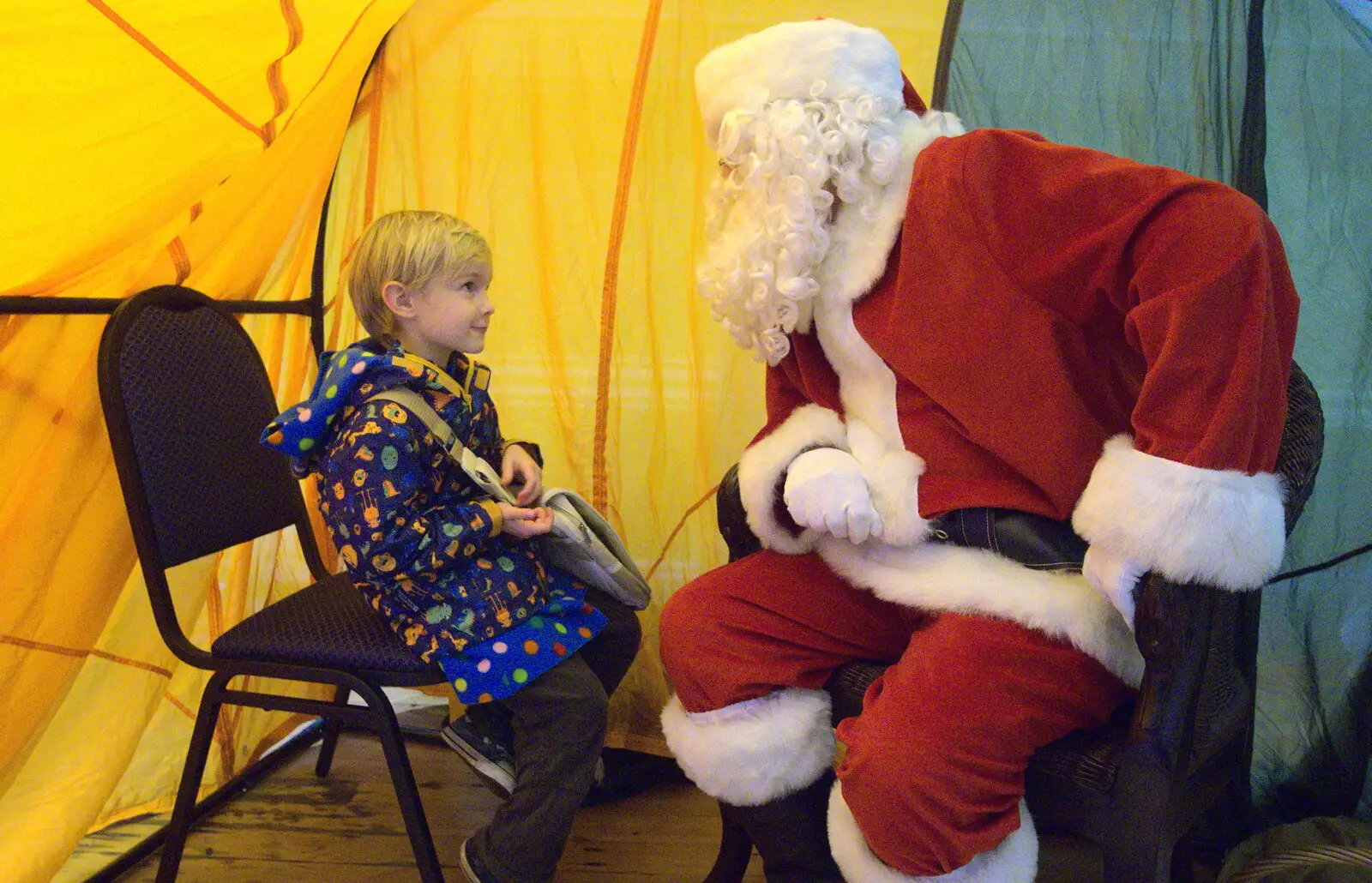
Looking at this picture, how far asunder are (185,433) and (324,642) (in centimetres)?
36

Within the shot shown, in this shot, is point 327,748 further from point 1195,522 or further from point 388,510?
point 1195,522

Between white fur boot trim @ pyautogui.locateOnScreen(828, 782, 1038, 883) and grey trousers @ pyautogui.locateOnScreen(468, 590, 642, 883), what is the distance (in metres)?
0.39

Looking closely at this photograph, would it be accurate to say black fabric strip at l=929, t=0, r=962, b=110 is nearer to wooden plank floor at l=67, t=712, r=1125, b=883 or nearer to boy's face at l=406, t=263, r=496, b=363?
boy's face at l=406, t=263, r=496, b=363

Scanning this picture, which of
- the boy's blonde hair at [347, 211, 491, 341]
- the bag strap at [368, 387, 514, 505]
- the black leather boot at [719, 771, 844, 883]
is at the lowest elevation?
the black leather boot at [719, 771, 844, 883]

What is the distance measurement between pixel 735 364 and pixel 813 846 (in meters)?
0.87

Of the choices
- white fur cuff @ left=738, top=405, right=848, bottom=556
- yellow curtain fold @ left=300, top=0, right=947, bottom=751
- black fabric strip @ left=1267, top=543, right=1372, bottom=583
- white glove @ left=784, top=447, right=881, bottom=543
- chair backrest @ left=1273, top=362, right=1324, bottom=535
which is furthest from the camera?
yellow curtain fold @ left=300, top=0, right=947, bottom=751

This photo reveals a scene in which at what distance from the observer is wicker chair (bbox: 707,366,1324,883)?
0.90 meters

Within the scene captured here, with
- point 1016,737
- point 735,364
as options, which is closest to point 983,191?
point 1016,737

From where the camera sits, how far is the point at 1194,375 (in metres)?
0.90

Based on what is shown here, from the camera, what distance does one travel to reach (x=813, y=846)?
1160 mm

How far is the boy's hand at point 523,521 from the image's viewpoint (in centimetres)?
132

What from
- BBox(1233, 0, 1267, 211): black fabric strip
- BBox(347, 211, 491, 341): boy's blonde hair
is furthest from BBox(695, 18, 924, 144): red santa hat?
BBox(1233, 0, 1267, 211): black fabric strip

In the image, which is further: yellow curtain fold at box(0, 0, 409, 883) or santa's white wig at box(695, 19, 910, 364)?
yellow curtain fold at box(0, 0, 409, 883)

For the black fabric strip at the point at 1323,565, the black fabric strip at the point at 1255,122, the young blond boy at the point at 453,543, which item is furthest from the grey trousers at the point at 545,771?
the black fabric strip at the point at 1255,122
